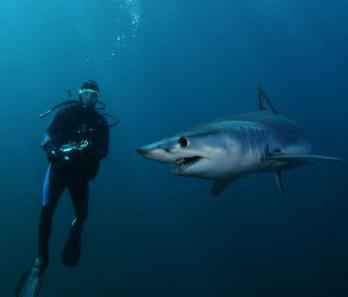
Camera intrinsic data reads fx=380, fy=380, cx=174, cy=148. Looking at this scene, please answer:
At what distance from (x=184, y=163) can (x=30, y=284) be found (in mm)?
3998

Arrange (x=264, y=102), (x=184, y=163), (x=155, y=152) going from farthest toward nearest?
1. (x=264, y=102)
2. (x=184, y=163)
3. (x=155, y=152)

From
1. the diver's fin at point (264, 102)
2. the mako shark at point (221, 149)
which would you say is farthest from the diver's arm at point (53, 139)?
the diver's fin at point (264, 102)

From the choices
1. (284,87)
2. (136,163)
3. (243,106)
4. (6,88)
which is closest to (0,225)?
(136,163)

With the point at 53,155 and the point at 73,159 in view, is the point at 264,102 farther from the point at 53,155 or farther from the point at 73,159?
the point at 53,155

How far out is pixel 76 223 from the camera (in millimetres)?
6746

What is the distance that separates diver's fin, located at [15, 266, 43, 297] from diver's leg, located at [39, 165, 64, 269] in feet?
0.57

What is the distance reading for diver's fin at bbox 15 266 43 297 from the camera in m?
6.02

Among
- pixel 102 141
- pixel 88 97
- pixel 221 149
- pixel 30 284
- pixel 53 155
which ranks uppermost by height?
pixel 88 97

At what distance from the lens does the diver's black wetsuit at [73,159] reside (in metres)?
6.35

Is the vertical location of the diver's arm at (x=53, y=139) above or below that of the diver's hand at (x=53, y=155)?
above

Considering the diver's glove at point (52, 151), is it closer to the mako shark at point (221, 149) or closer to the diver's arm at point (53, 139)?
the diver's arm at point (53, 139)

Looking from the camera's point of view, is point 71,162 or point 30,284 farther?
point 71,162

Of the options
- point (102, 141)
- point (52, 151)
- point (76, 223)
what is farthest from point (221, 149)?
point (76, 223)

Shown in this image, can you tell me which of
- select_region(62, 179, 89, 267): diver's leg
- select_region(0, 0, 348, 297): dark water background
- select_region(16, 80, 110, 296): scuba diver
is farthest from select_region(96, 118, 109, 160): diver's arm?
select_region(0, 0, 348, 297): dark water background
